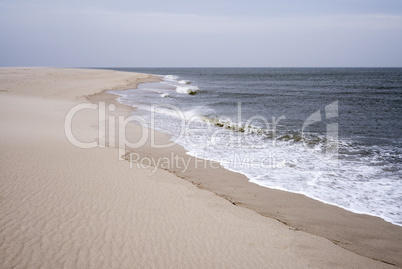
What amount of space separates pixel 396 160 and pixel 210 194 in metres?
6.94

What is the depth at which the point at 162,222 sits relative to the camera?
15.8ft

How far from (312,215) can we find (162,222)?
9.94 ft

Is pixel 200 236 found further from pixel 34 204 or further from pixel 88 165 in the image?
pixel 88 165

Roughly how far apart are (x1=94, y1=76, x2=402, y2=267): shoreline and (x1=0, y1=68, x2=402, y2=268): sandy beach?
0.02 meters

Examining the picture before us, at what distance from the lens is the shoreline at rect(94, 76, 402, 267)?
4.53 m

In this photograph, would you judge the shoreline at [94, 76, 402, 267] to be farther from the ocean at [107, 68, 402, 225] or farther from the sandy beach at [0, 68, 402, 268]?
the ocean at [107, 68, 402, 225]

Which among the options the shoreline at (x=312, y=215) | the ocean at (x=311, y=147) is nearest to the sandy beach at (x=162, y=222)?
the shoreline at (x=312, y=215)

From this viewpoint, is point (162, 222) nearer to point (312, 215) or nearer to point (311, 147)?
point (312, 215)

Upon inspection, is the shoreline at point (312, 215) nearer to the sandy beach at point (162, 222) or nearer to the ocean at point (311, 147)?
the sandy beach at point (162, 222)

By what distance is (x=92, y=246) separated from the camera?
13.1ft

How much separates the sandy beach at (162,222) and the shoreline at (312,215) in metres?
0.02

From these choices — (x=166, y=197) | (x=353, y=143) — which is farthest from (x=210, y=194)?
(x=353, y=143)

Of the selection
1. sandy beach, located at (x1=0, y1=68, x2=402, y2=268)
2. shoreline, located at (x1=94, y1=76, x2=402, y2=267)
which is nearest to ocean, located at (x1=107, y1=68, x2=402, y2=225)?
shoreline, located at (x1=94, y1=76, x2=402, y2=267)

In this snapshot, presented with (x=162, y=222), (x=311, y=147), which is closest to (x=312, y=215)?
(x=162, y=222)
